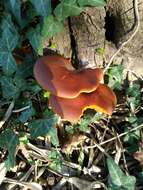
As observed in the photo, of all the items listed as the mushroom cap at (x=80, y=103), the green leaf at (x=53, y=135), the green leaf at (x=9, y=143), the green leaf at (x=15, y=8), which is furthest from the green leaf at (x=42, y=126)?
the green leaf at (x=15, y=8)

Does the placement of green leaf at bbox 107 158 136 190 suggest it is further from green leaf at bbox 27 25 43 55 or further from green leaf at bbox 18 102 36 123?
green leaf at bbox 27 25 43 55

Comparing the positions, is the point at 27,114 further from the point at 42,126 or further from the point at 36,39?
the point at 36,39

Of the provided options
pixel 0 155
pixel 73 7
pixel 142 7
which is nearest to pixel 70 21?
pixel 73 7

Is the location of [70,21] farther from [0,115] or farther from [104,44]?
[0,115]

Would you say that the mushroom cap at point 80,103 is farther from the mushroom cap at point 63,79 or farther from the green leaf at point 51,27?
the green leaf at point 51,27

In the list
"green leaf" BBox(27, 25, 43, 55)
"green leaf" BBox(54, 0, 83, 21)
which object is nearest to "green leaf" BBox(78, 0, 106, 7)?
"green leaf" BBox(54, 0, 83, 21)
